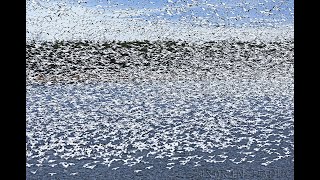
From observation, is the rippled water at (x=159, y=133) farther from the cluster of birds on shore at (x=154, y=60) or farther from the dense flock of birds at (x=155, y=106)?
the cluster of birds on shore at (x=154, y=60)

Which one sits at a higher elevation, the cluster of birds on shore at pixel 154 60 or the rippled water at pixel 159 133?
the cluster of birds on shore at pixel 154 60

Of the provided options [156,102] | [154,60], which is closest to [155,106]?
[156,102]

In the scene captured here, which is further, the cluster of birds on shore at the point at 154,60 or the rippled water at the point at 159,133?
the cluster of birds on shore at the point at 154,60

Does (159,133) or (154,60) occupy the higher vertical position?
(154,60)

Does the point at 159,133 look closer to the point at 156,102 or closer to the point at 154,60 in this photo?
the point at 156,102

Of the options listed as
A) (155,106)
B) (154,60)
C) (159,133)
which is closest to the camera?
(159,133)

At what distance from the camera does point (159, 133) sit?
7.08 m

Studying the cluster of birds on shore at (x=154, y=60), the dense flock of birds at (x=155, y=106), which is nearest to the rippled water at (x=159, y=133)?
the dense flock of birds at (x=155, y=106)

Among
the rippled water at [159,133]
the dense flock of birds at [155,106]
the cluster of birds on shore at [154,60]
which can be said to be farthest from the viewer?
the cluster of birds on shore at [154,60]

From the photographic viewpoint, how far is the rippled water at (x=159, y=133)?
5168mm

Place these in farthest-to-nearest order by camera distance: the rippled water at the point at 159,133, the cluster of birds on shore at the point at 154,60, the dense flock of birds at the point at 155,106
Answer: the cluster of birds on shore at the point at 154,60 < the dense flock of birds at the point at 155,106 < the rippled water at the point at 159,133

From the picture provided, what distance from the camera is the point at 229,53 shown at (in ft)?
56.9
